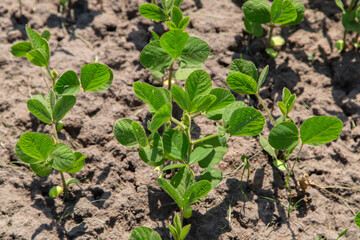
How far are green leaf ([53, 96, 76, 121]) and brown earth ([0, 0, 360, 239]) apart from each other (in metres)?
0.32

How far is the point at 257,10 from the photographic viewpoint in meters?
2.40

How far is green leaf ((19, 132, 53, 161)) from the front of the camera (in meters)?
1.67

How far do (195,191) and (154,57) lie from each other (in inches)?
31.2

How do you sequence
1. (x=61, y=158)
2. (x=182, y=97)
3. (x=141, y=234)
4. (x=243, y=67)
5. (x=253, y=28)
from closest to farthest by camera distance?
(x=141, y=234)
(x=61, y=158)
(x=182, y=97)
(x=243, y=67)
(x=253, y=28)

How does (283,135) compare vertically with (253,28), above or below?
below

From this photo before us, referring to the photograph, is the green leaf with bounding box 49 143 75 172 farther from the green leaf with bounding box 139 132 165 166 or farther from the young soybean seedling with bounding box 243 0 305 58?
the young soybean seedling with bounding box 243 0 305 58

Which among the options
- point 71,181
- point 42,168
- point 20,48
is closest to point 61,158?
point 42,168

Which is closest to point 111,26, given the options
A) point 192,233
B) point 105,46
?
point 105,46

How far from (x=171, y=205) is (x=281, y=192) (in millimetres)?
591

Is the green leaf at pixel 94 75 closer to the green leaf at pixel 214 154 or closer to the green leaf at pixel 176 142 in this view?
the green leaf at pixel 176 142

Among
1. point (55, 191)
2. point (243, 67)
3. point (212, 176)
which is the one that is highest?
point (243, 67)

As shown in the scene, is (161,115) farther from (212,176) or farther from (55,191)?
(55,191)

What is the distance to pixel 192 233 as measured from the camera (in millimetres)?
1873

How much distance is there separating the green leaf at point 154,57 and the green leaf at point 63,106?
0.43m
